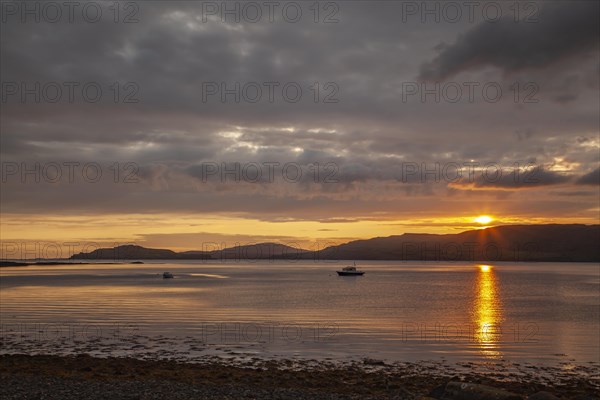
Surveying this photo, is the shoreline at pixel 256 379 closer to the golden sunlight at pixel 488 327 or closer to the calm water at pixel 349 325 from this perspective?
the calm water at pixel 349 325

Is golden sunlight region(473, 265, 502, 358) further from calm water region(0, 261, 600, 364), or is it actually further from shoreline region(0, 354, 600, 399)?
shoreline region(0, 354, 600, 399)

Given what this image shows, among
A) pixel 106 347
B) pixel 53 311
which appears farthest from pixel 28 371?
pixel 53 311

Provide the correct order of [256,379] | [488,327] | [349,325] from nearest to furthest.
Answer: [256,379] < [349,325] < [488,327]

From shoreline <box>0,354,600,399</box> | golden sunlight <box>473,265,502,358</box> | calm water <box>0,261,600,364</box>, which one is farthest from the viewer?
golden sunlight <box>473,265,502,358</box>

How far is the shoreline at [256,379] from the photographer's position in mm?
22469

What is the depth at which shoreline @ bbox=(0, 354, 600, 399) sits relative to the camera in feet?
73.7

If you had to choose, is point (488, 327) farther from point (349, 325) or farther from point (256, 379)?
point (256, 379)

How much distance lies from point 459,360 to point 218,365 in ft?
52.4

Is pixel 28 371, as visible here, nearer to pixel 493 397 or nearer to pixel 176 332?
pixel 176 332

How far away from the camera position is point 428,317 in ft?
204

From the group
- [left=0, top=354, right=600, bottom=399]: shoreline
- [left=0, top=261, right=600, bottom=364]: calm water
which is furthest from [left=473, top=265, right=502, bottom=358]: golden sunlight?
[left=0, top=354, right=600, bottom=399]: shoreline

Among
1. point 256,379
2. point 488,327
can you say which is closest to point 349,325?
point 488,327

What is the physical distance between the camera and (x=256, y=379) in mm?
26594

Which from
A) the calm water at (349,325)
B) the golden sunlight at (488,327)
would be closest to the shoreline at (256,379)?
the calm water at (349,325)
